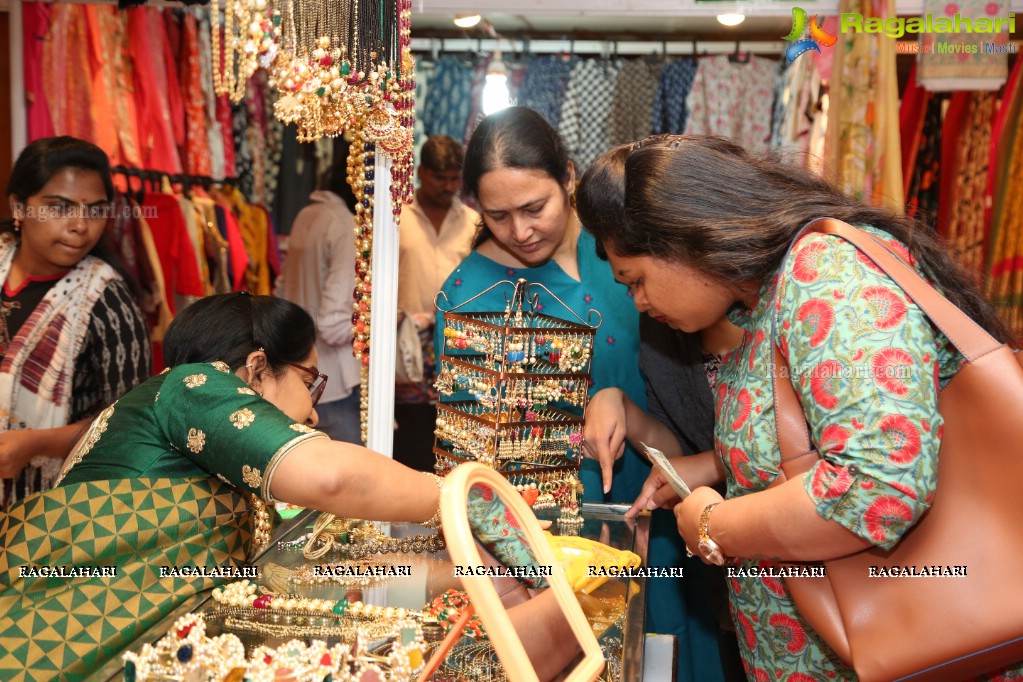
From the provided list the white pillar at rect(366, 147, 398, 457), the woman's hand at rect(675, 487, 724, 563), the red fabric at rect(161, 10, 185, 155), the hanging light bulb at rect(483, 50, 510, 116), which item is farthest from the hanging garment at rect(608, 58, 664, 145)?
the woman's hand at rect(675, 487, 724, 563)

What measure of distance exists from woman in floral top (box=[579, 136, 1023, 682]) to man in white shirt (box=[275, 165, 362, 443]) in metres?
2.60

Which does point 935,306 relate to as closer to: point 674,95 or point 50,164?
point 50,164

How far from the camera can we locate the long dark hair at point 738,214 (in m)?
1.43

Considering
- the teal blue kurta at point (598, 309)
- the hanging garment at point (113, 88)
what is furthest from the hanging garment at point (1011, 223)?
the hanging garment at point (113, 88)

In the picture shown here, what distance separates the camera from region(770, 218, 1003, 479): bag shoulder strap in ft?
4.09


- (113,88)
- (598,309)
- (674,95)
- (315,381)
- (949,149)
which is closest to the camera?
(315,381)

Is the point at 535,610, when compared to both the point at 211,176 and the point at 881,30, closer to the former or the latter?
the point at 881,30

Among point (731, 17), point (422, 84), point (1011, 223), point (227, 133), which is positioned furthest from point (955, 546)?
point (422, 84)

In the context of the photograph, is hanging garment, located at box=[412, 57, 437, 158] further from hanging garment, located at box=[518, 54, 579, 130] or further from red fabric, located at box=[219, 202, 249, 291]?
red fabric, located at box=[219, 202, 249, 291]

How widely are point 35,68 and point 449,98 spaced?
2.15m

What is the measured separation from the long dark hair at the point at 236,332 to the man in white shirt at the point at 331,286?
7.54ft

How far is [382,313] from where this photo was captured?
2.22m

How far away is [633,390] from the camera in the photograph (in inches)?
99.1

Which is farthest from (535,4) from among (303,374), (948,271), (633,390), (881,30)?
(948,271)
